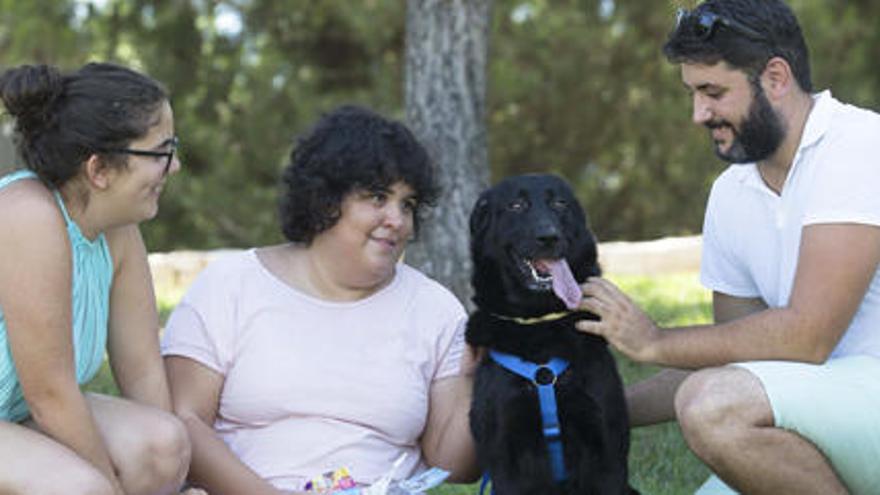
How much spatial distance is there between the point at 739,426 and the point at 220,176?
8580mm

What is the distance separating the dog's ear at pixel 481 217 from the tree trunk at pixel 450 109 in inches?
103

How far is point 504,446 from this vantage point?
3.26 m

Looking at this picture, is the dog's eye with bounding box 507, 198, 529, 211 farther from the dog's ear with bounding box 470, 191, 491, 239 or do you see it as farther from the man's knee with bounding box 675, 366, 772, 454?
the man's knee with bounding box 675, 366, 772, 454

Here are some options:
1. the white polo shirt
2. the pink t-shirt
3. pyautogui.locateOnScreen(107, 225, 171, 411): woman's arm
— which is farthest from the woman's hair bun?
the white polo shirt

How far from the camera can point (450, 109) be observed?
6211mm

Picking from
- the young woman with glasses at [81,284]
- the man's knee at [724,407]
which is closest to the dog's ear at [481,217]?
the man's knee at [724,407]

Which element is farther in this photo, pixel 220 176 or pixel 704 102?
pixel 220 176

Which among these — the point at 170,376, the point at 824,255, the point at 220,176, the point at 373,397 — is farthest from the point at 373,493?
the point at 220,176

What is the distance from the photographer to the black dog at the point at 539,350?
3.24 metres

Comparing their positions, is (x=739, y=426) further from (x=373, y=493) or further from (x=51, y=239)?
(x=51, y=239)

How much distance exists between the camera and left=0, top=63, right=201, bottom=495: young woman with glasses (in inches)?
114

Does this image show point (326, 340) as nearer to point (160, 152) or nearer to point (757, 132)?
point (160, 152)

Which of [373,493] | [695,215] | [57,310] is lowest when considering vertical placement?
[695,215]

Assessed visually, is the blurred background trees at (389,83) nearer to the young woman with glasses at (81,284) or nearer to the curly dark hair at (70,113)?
the young woman with glasses at (81,284)
